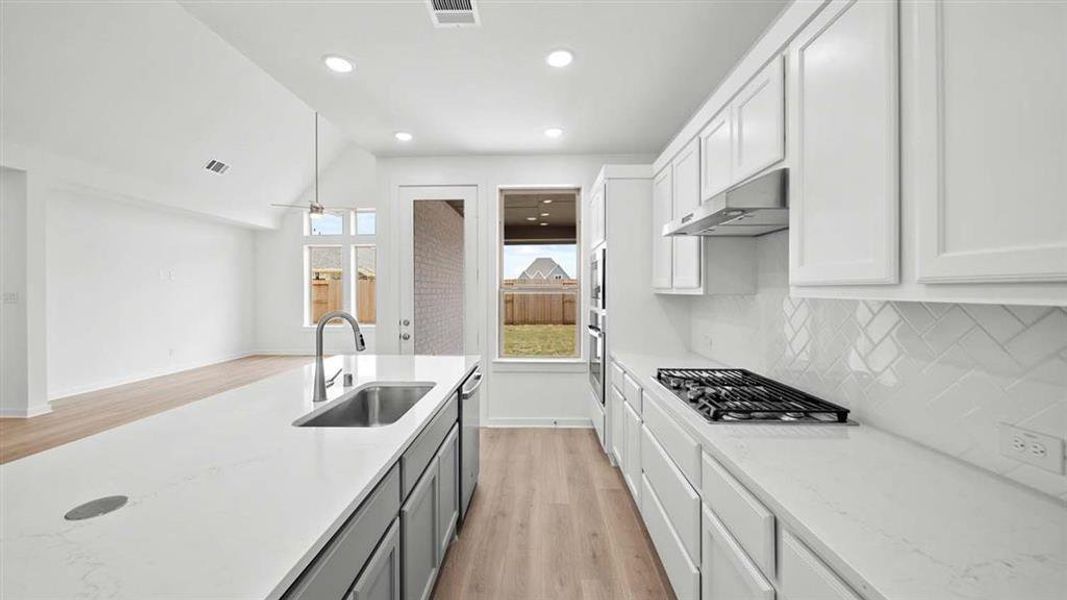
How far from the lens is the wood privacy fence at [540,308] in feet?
14.6

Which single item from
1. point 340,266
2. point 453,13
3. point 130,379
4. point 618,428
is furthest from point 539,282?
point 130,379

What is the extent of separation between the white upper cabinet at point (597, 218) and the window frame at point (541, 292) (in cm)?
20

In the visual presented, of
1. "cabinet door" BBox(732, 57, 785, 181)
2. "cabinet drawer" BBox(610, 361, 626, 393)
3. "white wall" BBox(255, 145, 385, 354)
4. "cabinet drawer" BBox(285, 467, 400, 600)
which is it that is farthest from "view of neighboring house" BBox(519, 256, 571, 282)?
"white wall" BBox(255, 145, 385, 354)

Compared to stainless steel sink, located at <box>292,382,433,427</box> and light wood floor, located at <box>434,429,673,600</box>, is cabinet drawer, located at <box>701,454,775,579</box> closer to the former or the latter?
light wood floor, located at <box>434,429,673,600</box>

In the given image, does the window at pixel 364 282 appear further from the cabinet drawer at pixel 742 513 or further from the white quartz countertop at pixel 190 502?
the cabinet drawer at pixel 742 513

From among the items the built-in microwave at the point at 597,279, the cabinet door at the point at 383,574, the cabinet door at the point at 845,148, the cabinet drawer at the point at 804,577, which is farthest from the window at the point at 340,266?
the cabinet drawer at the point at 804,577

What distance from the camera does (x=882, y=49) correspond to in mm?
1081

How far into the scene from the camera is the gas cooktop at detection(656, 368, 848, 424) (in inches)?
63.3

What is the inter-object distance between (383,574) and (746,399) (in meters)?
1.48

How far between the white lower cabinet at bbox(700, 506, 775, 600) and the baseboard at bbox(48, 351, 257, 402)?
23.1 feet

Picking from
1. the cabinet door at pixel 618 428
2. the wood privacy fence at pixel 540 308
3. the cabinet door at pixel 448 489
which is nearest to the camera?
the cabinet door at pixel 448 489

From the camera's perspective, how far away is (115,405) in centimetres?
497

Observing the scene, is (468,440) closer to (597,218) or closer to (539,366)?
(539,366)

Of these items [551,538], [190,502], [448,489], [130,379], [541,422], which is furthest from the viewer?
[130,379]
